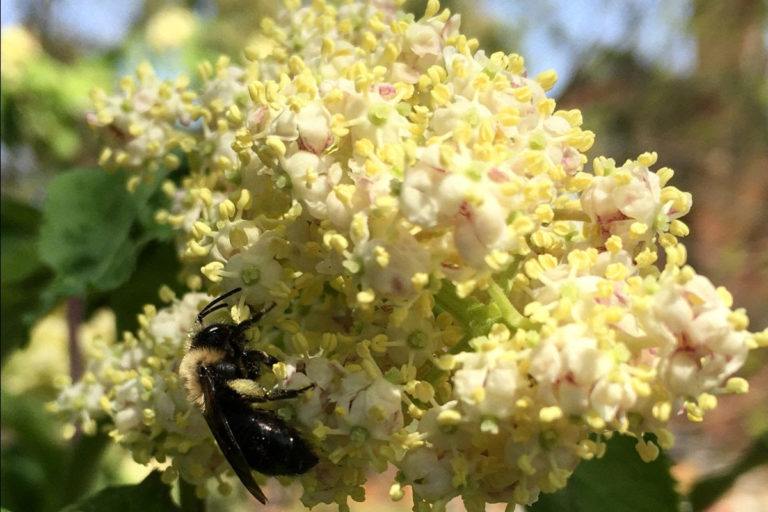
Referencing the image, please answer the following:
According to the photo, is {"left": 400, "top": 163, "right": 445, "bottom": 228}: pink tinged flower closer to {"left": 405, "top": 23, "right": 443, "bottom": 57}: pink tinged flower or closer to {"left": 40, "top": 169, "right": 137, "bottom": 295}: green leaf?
{"left": 405, "top": 23, "right": 443, "bottom": 57}: pink tinged flower

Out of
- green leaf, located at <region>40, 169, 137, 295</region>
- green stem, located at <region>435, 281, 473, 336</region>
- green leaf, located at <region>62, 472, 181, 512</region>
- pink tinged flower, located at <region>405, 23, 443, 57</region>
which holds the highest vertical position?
pink tinged flower, located at <region>405, 23, 443, 57</region>

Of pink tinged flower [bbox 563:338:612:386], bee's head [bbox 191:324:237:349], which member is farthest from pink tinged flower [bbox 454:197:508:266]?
bee's head [bbox 191:324:237:349]

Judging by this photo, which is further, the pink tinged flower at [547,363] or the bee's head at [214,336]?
the bee's head at [214,336]

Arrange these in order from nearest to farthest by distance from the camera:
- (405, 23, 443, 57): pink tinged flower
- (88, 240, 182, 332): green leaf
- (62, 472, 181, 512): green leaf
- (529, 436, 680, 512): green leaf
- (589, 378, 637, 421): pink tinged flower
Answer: (589, 378, 637, 421): pink tinged flower
(405, 23, 443, 57): pink tinged flower
(529, 436, 680, 512): green leaf
(62, 472, 181, 512): green leaf
(88, 240, 182, 332): green leaf

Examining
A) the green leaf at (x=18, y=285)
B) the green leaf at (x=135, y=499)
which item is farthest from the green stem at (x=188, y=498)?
the green leaf at (x=18, y=285)

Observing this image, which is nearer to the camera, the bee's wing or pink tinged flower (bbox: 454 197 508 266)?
pink tinged flower (bbox: 454 197 508 266)

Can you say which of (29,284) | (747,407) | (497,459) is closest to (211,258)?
(497,459)

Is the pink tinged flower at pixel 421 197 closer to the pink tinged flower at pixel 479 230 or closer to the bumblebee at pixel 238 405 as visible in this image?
the pink tinged flower at pixel 479 230
